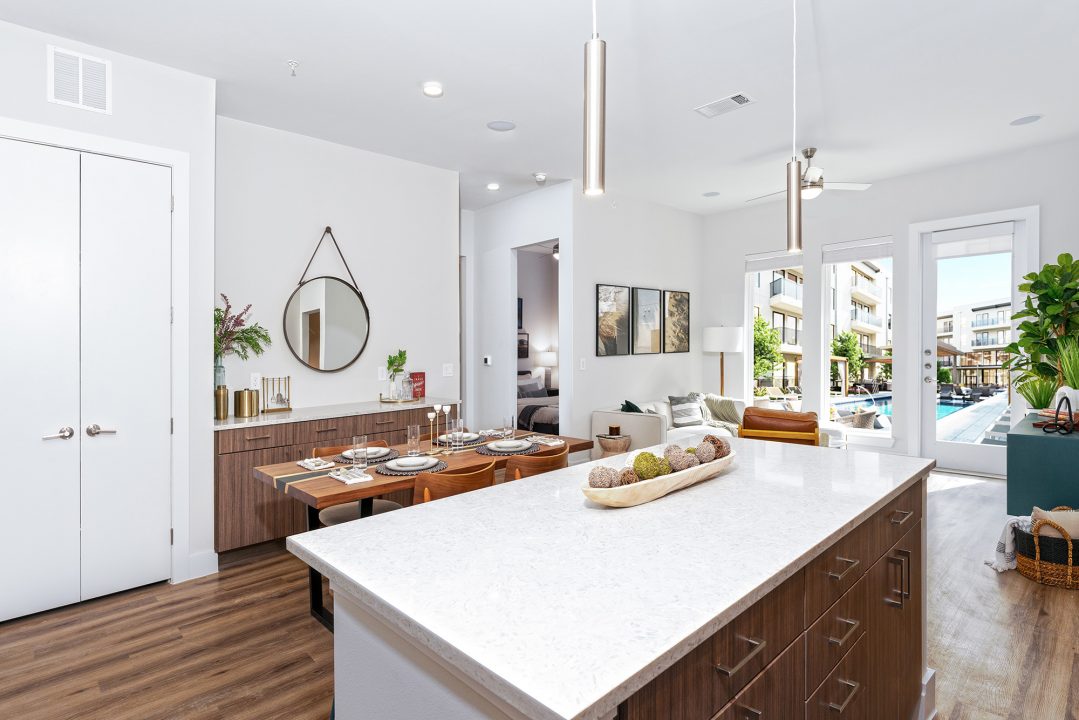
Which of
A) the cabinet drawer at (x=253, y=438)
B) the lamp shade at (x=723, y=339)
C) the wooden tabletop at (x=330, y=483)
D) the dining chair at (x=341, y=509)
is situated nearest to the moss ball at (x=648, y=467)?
the wooden tabletop at (x=330, y=483)

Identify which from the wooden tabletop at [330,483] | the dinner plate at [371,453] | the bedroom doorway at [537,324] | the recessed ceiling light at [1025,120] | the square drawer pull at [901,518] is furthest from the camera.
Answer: the bedroom doorway at [537,324]

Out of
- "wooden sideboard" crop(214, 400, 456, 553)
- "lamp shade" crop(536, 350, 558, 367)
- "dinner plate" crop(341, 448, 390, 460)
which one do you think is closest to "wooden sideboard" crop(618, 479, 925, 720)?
"dinner plate" crop(341, 448, 390, 460)

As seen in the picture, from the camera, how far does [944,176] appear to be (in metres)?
5.55

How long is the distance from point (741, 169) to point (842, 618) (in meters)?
4.82

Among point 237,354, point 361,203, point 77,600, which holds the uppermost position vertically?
point 361,203

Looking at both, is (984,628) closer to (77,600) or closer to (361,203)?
(77,600)

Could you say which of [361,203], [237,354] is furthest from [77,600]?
[361,203]

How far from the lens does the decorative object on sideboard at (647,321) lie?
641 cm

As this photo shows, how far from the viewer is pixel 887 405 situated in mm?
6305

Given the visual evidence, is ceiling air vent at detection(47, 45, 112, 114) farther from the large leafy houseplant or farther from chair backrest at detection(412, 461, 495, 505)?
the large leafy houseplant

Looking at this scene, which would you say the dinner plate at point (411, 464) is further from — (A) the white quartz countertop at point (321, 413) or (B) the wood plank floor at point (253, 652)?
(A) the white quartz countertop at point (321, 413)

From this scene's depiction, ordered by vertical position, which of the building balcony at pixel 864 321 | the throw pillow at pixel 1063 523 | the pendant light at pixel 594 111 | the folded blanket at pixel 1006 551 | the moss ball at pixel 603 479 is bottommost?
the folded blanket at pixel 1006 551

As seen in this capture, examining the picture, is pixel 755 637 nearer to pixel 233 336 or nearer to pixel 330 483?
pixel 330 483

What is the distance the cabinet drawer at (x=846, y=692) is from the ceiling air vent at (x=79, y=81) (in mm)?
4065
